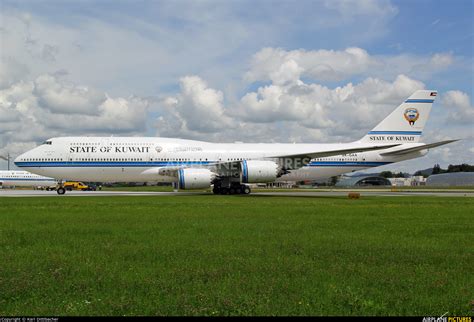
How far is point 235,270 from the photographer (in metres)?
6.24

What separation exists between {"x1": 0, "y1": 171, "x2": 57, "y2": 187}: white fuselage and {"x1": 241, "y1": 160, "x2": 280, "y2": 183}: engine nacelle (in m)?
48.3

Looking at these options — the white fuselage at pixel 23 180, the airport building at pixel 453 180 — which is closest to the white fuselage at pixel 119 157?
the white fuselage at pixel 23 180

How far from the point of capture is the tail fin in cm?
3697

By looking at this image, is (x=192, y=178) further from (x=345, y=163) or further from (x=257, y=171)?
(x=345, y=163)

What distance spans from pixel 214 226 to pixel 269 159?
21883mm

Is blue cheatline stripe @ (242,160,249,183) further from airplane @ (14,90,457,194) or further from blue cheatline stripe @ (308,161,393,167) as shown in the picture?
blue cheatline stripe @ (308,161,393,167)

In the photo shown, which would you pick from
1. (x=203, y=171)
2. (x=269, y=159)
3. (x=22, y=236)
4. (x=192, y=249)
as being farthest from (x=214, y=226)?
(x=269, y=159)

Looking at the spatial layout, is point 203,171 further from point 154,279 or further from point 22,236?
point 154,279

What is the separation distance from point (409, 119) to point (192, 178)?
64.2ft

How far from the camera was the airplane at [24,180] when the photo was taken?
69812 mm

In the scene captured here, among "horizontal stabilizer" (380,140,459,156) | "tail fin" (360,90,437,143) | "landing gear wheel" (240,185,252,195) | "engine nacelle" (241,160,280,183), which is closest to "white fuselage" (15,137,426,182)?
"engine nacelle" (241,160,280,183)

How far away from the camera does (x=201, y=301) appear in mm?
4836

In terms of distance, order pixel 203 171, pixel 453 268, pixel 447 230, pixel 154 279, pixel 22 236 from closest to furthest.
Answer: pixel 154 279 → pixel 453 268 → pixel 22 236 → pixel 447 230 → pixel 203 171

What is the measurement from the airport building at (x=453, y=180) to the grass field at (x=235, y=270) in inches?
3817
